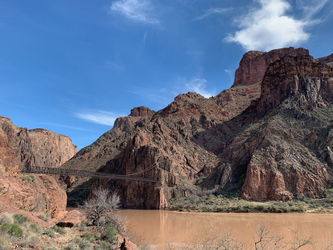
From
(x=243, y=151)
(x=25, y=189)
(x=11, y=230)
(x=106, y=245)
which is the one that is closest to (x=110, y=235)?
(x=106, y=245)

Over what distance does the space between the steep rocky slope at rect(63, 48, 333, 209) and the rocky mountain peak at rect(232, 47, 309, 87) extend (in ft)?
163

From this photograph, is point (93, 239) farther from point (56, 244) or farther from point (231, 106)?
point (231, 106)

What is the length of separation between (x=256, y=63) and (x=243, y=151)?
3611 inches

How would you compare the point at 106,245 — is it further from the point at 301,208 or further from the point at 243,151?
the point at 243,151

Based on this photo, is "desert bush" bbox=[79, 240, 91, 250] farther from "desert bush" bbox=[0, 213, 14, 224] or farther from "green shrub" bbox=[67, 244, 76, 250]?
"desert bush" bbox=[0, 213, 14, 224]

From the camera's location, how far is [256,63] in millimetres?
125188

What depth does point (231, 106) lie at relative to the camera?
99.3 metres

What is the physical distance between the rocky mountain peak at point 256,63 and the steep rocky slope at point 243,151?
49.7 metres

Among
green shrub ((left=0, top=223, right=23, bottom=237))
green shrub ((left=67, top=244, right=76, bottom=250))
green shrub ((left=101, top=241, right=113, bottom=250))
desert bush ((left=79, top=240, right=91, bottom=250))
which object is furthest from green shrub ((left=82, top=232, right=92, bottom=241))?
green shrub ((left=0, top=223, right=23, bottom=237))

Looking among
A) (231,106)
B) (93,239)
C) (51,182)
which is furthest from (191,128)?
(93,239)

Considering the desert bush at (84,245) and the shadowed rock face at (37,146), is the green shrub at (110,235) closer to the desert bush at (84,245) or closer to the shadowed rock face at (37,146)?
the desert bush at (84,245)

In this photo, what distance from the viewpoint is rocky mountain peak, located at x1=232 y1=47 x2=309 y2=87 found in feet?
402

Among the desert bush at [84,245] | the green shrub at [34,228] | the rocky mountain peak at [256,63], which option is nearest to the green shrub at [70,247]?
the desert bush at [84,245]

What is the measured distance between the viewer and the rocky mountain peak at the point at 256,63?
122 m
